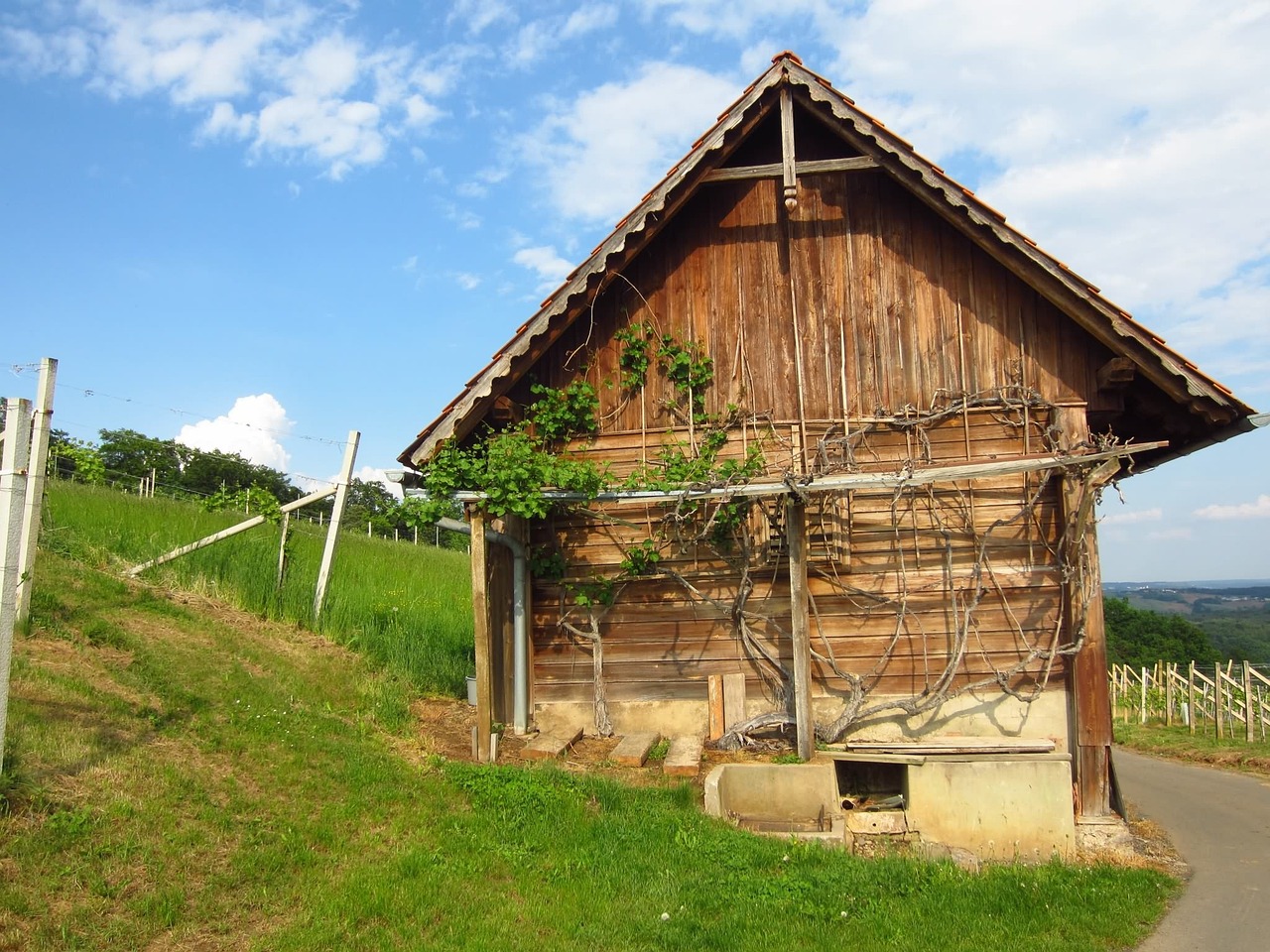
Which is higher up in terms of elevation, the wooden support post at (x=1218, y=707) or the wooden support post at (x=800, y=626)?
the wooden support post at (x=800, y=626)

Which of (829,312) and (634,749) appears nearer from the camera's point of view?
(634,749)

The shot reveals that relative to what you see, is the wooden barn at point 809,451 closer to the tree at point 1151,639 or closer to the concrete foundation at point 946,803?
the concrete foundation at point 946,803

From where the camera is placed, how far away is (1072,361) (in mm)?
10273

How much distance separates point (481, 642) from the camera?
9.50 metres

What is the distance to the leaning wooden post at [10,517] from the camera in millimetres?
5973

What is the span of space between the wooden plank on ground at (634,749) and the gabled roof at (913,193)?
3626 millimetres

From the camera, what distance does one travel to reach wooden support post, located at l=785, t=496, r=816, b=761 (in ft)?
31.4

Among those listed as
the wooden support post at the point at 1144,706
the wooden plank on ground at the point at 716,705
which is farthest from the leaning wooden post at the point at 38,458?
the wooden support post at the point at 1144,706

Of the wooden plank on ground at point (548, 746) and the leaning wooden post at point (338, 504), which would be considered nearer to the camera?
the wooden plank on ground at point (548, 746)

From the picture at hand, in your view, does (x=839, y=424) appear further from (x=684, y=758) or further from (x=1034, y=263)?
(x=684, y=758)

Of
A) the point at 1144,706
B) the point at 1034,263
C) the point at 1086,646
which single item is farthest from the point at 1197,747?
the point at 1034,263

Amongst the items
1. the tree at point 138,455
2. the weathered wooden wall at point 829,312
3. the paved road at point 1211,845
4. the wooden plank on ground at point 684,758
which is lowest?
the paved road at point 1211,845

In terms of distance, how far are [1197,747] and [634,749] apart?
1292 centimetres

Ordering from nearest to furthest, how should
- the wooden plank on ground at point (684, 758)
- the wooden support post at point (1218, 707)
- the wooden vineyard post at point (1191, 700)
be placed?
1. the wooden plank on ground at point (684, 758)
2. the wooden support post at point (1218, 707)
3. the wooden vineyard post at point (1191, 700)
